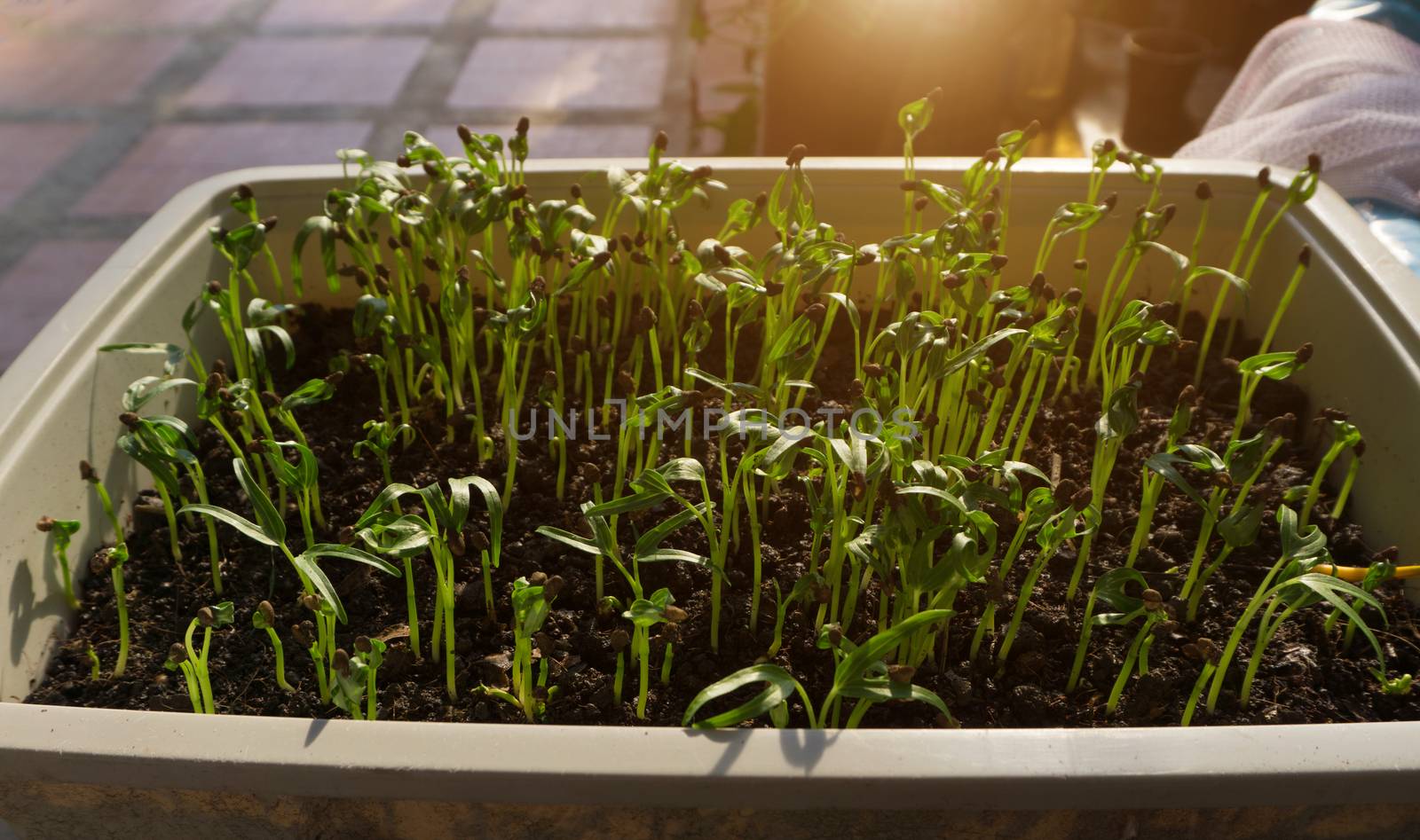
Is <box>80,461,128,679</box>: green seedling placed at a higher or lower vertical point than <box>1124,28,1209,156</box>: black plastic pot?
lower

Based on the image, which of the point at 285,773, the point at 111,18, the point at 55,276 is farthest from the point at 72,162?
the point at 285,773

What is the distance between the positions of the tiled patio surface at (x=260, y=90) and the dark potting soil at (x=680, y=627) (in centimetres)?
155

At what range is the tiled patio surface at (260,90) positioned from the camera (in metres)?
2.76

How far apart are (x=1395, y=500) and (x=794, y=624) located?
592mm

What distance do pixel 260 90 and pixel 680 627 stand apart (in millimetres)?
2882

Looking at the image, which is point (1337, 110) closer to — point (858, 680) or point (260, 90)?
point (858, 680)

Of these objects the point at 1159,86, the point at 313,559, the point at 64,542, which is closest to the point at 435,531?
the point at 313,559

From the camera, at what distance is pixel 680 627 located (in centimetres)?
103

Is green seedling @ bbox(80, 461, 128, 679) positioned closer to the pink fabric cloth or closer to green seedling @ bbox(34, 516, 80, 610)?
green seedling @ bbox(34, 516, 80, 610)

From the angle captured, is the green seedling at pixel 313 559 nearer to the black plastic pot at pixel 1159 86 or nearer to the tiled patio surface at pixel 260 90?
the tiled patio surface at pixel 260 90

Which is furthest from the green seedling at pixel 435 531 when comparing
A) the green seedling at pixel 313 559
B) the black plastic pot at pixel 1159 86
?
the black plastic pot at pixel 1159 86

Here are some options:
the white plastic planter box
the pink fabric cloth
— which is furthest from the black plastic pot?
the white plastic planter box

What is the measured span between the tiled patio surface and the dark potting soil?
155 cm

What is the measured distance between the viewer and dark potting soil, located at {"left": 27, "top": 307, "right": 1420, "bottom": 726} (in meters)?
0.95
